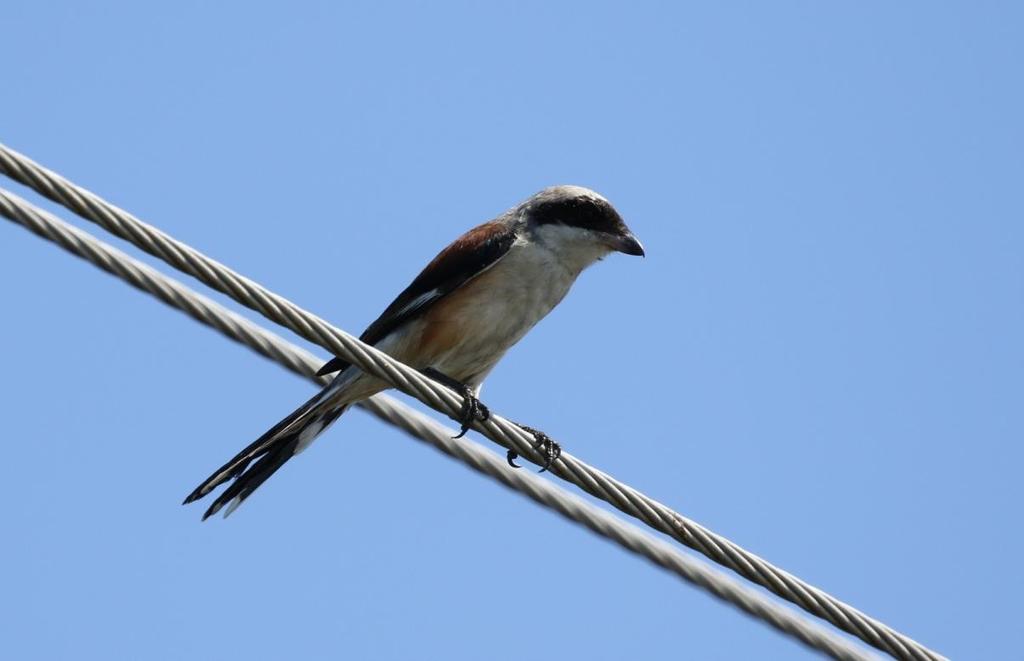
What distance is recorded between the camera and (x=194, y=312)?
14.6ft

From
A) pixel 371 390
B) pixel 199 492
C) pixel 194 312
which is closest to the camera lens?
pixel 194 312

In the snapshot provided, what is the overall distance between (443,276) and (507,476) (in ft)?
9.31

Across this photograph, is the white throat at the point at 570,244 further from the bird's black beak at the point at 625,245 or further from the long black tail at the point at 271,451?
the long black tail at the point at 271,451

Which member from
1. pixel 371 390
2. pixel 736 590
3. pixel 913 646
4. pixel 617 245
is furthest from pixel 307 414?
pixel 913 646

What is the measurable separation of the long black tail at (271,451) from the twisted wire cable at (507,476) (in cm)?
135

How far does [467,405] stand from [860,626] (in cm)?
240

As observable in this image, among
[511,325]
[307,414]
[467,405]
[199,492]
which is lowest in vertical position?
A: [199,492]

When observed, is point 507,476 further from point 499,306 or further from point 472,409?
point 499,306

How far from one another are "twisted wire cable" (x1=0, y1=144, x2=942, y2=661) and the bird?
6.31ft

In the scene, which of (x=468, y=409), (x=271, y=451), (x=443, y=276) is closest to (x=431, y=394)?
(x=468, y=409)

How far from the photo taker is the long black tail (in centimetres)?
653

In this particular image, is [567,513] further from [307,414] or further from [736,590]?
[307,414]

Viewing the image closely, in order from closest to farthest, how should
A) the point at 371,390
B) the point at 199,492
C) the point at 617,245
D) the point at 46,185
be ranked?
the point at 46,185, the point at 199,492, the point at 371,390, the point at 617,245

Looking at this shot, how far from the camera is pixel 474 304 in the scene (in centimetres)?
763
